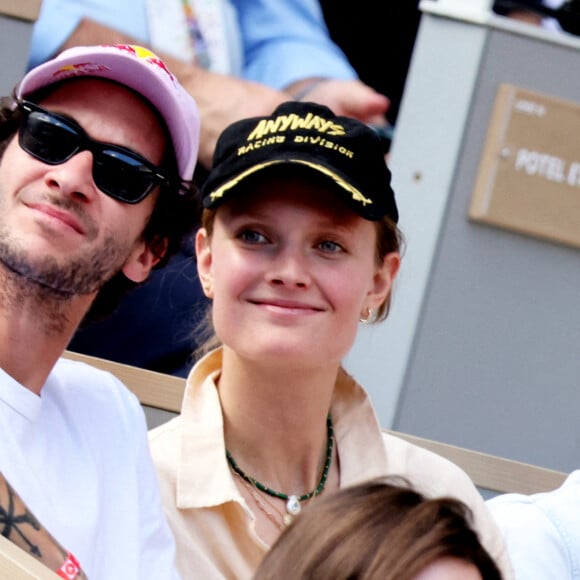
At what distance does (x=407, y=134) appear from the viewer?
13.9ft

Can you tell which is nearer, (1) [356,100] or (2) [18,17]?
(2) [18,17]

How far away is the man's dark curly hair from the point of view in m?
2.40

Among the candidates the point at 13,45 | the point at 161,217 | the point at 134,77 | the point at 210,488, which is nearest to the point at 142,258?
the point at 161,217

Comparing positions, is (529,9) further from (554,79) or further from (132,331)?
(132,331)

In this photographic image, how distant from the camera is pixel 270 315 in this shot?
2.31 metres

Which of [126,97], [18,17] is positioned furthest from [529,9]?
[126,97]

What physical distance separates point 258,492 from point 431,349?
180 cm

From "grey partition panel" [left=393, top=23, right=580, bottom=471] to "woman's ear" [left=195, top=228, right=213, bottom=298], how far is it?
175 centimetres

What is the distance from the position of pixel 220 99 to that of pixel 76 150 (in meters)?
1.76

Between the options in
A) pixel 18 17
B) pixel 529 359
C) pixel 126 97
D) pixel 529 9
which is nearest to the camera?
pixel 126 97

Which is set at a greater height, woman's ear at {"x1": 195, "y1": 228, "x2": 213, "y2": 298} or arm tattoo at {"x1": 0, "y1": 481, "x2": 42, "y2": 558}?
woman's ear at {"x1": 195, "y1": 228, "x2": 213, "y2": 298}

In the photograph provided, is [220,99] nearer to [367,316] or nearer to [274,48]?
[274,48]

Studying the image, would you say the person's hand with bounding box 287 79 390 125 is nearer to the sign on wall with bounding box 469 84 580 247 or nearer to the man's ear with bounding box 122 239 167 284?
the sign on wall with bounding box 469 84 580 247

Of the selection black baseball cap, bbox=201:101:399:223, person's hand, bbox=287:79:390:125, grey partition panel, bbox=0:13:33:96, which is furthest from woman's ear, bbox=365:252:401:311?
person's hand, bbox=287:79:390:125
